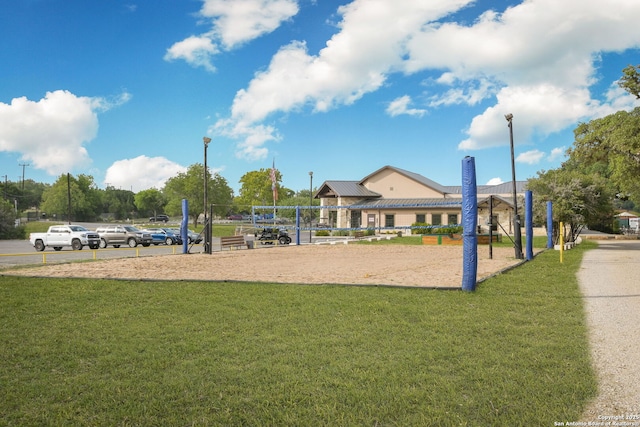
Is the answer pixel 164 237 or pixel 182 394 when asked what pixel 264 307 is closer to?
pixel 182 394

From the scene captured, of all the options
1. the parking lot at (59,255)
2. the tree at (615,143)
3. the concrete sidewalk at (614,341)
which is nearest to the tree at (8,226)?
the parking lot at (59,255)

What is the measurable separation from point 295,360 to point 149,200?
112m

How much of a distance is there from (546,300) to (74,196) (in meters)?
83.8

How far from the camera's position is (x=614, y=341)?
6.02m

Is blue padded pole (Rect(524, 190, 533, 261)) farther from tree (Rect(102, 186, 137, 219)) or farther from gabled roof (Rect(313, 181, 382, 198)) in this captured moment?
tree (Rect(102, 186, 137, 219))

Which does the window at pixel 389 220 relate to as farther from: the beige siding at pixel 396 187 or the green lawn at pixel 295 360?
the green lawn at pixel 295 360

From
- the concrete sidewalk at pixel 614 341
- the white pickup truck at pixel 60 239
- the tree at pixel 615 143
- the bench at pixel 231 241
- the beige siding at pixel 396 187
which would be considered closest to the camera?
the concrete sidewalk at pixel 614 341

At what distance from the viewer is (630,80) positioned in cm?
1867

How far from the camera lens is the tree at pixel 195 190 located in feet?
228

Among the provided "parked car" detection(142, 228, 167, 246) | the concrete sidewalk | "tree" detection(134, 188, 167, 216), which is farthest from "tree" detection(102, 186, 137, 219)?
the concrete sidewalk

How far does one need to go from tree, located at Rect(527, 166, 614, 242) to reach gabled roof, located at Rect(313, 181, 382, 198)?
72.1 ft

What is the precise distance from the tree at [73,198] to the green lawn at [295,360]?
2710 inches

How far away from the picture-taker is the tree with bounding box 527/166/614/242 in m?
27.2

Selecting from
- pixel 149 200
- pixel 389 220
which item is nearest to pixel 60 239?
pixel 389 220
